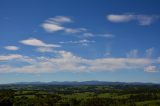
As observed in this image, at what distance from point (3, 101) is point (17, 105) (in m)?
57.3

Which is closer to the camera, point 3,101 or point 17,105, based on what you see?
point 3,101

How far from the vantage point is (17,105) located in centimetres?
19938

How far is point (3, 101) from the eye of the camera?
144 m
